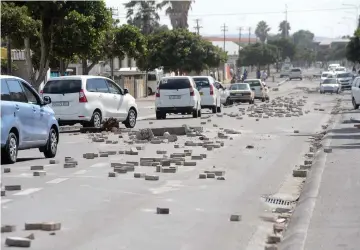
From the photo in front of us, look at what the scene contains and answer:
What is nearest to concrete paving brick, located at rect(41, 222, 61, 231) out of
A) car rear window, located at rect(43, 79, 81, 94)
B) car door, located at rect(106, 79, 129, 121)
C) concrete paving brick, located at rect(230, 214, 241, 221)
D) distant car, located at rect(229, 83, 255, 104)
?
concrete paving brick, located at rect(230, 214, 241, 221)

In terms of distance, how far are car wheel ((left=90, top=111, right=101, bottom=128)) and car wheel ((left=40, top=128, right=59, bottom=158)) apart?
7.96 m

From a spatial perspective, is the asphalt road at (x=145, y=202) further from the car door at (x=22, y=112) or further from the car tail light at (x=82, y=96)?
the car tail light at (x=82, y=96)

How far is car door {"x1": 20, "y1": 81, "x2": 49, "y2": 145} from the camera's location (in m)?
16.7

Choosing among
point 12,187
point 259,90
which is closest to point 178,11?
point 259,90

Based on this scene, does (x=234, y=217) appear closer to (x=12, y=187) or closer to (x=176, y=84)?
(x=12, y=187)

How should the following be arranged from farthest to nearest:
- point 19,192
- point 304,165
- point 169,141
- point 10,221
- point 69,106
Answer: point 69,106
point 169,141
point 304,165
point 19,192
point 10,221

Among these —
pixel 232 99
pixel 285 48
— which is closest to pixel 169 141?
pixel 232 99

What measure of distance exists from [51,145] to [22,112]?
1.84m

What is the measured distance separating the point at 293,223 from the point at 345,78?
72.0 m

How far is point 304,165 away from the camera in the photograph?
16.8 metres

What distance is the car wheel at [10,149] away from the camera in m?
15.4

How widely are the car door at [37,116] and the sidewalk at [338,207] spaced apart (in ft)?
19.0

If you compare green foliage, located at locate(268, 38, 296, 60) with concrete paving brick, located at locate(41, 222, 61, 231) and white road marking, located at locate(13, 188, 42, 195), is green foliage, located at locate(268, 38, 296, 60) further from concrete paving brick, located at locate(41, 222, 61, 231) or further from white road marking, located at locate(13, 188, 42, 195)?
concrete paving brick, located at locate(41, 222, 61, 231)

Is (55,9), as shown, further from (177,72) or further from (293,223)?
(177,72)
